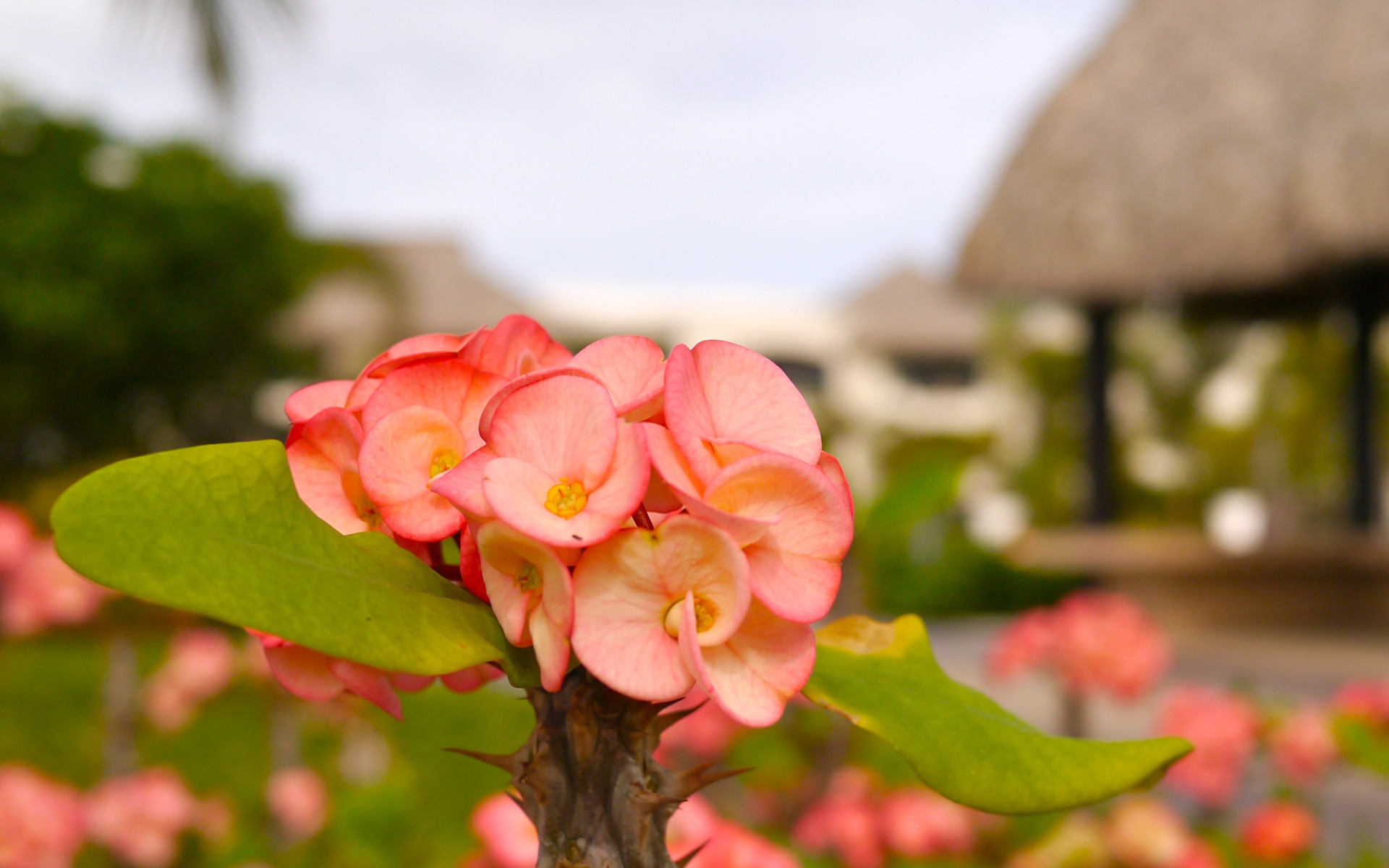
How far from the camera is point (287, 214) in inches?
418

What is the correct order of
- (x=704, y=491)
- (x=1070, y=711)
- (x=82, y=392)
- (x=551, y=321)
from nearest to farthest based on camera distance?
1. (x=704, y=491)
2. (x=1070, y=711)
3. (x=82, y=392)
4. (x=551, y=321)

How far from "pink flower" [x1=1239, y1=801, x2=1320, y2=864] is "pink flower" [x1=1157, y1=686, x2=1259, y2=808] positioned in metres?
0.11

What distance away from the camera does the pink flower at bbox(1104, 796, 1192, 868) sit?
163cm

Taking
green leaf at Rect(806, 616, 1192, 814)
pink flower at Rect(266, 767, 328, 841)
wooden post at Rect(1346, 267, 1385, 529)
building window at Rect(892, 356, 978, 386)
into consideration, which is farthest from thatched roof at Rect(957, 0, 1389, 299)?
building window at Rect(892, 356, 978, 386)

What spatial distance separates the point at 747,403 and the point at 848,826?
1441mm

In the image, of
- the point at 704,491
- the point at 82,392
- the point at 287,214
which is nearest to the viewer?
the point at 704,491

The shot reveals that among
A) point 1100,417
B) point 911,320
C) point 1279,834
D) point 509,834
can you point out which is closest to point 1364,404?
point 1100,417

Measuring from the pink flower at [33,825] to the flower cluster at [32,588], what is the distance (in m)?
0.39

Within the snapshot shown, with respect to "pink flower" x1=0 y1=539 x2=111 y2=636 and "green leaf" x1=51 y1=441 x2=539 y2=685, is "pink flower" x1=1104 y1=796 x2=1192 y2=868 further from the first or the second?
"pink flower" x1=0 y1=539 x2=111 y2=636

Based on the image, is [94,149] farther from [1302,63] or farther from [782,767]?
[782,767]

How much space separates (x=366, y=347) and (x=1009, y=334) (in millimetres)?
8820

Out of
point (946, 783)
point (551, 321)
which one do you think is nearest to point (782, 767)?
point (946, 783)

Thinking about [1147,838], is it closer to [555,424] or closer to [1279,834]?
[1279,834]

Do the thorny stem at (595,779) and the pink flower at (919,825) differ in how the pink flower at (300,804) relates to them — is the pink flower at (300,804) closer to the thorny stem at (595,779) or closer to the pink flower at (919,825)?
the pink flower at (919,825)
